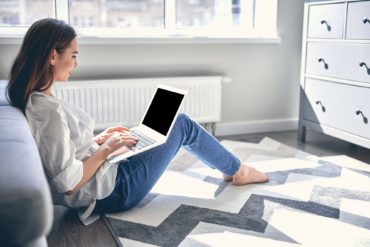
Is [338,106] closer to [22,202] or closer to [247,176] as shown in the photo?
[247,176]

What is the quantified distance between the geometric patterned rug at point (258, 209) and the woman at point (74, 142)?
0.14m

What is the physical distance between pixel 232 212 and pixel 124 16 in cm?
160

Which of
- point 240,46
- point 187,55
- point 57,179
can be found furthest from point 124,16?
point 57,179

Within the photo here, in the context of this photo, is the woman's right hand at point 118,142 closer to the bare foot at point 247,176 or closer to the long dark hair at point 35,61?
the long dark hair at point 35,61

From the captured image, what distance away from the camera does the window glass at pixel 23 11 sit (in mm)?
2584

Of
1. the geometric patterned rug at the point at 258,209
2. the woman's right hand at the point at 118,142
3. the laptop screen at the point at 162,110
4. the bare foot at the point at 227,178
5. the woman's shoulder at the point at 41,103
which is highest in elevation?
the woman's shoulder at the point at 41,103

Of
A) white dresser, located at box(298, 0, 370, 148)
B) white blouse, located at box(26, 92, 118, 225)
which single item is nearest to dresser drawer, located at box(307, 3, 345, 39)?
white dresser, located at box(298, 0, 370, 148)

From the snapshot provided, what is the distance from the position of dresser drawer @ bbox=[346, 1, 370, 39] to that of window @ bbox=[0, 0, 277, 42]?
0.77 m

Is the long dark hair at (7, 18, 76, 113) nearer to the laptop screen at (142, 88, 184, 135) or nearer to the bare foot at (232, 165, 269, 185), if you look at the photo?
the laptop screen at (142, 88, 184, 135)

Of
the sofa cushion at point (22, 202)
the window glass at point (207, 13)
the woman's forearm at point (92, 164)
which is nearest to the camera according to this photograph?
the sofa cushion at point (22, 202)

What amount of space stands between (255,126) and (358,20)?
111cm

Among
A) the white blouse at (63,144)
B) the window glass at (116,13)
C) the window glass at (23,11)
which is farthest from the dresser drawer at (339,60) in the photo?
the window glass at (23,11)

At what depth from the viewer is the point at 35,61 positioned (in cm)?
130

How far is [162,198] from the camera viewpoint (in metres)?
1.92
